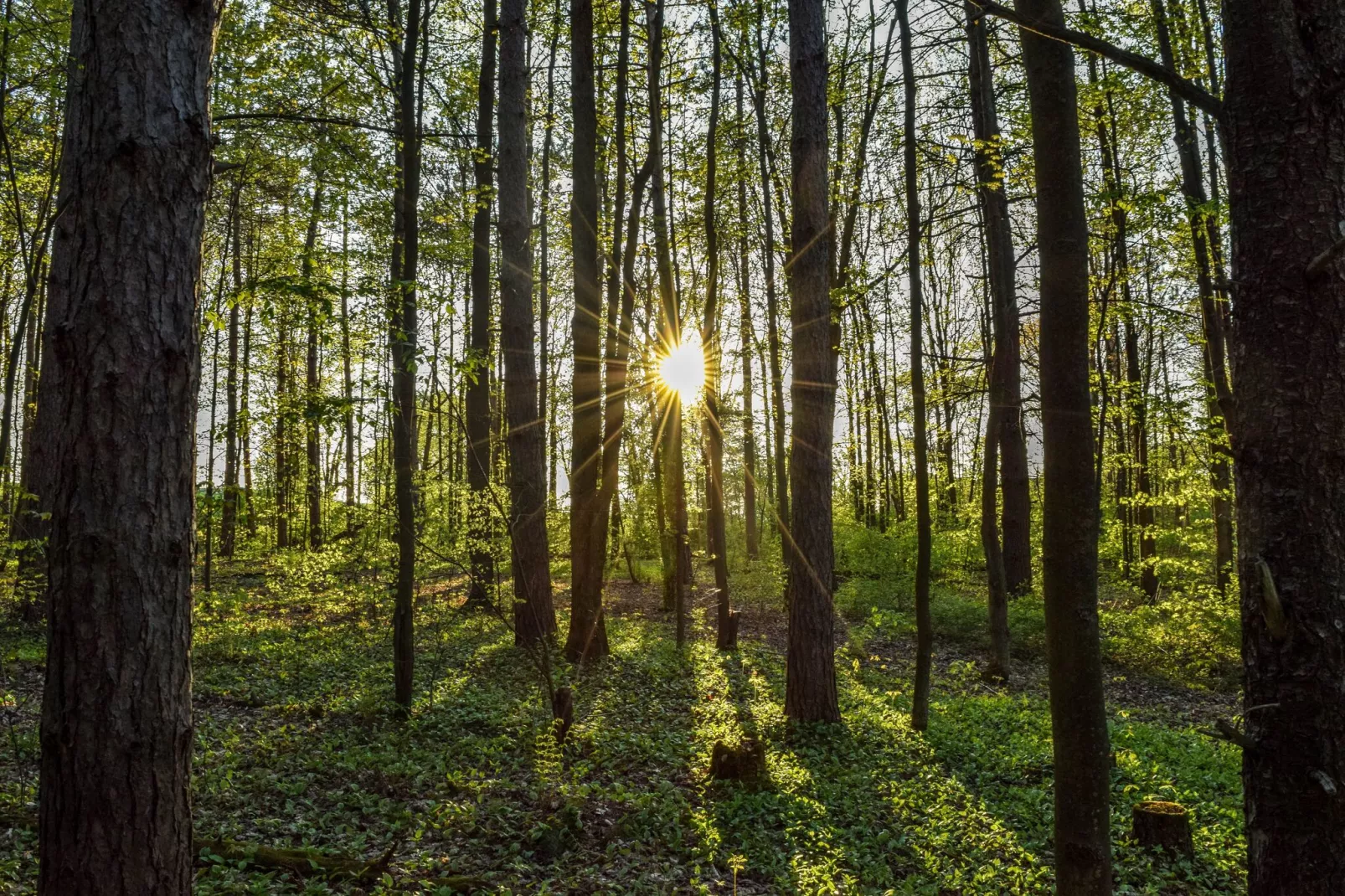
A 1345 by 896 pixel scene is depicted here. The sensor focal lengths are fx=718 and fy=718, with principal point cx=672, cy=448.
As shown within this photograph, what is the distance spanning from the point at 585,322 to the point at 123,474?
7226 mm

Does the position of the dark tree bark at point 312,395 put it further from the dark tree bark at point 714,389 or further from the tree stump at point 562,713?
the dark tree bark at point 714,389

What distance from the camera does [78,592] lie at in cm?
246

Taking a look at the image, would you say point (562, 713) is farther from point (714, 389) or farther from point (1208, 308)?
point (1208, 308)

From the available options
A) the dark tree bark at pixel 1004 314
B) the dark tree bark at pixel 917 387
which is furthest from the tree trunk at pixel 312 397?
the dark tree bark at pixel 1004 314

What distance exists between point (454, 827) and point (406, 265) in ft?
15.2

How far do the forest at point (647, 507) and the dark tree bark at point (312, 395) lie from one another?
157 millimetres

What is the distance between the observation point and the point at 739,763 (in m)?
6.30

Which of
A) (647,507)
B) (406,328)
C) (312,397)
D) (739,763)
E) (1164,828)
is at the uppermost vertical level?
(406,328)

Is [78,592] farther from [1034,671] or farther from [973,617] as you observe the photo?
[973,617]

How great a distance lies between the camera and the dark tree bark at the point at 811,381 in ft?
24.1

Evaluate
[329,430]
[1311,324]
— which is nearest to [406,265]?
[329,430]

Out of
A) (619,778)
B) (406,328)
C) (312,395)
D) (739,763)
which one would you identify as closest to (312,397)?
(312,395)

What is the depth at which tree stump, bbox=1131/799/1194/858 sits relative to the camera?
5.10m

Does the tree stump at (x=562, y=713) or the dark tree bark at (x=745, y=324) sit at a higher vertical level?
the dark tree bark at (x=745, y=324)
